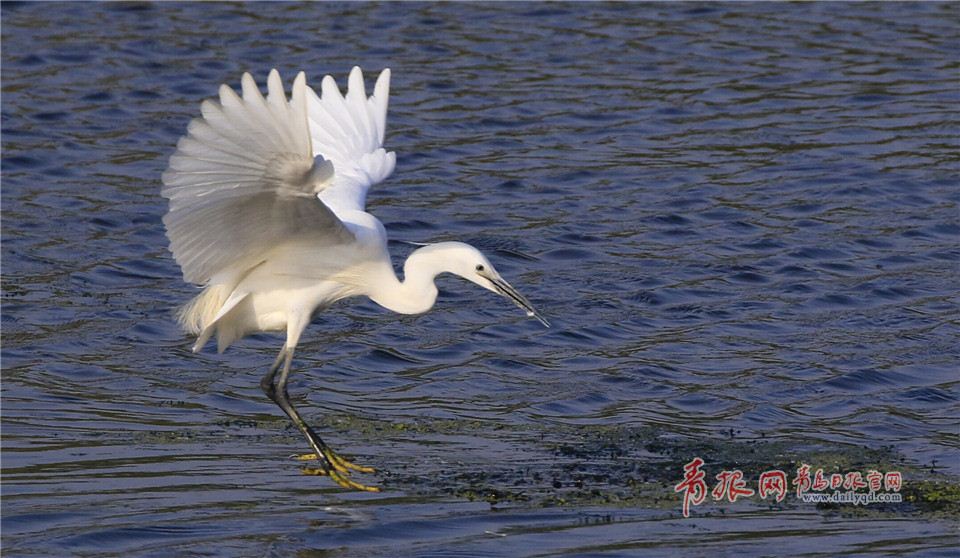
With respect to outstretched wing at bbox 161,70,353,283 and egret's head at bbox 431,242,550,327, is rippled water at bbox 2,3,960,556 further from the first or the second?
outstretched wing at bbox 161,70,353,283

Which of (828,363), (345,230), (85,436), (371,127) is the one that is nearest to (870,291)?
(828,363)

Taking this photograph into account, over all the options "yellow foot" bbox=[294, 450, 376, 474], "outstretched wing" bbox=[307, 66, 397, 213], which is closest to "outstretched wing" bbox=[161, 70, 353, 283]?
"yellow foot" bbox=[294, 450, 376, 474]

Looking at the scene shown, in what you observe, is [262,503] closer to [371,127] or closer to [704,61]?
[371,127]

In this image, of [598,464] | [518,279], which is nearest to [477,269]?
[598,464]

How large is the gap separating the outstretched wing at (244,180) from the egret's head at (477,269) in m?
0.47

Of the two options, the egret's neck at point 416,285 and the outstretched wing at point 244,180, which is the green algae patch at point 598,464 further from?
the outstretched wing at point 244,180

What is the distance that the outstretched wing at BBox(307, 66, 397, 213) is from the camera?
8133 millimetres

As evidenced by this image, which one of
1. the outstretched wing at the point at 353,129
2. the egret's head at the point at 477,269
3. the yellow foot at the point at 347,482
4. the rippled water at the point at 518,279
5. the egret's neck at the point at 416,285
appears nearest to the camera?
the rippled water at the point at 518,279

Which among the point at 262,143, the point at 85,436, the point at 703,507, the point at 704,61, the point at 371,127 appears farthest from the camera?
the point at 704,61

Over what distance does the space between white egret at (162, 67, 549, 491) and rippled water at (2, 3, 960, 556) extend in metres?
0.56

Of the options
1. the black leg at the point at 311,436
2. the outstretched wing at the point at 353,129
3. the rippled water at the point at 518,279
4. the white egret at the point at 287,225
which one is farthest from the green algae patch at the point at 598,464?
the outstretched wing at the point at 353,129

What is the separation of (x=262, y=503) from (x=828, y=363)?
3.45 meters

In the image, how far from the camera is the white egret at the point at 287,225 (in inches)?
244

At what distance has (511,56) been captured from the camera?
48.1 feet
